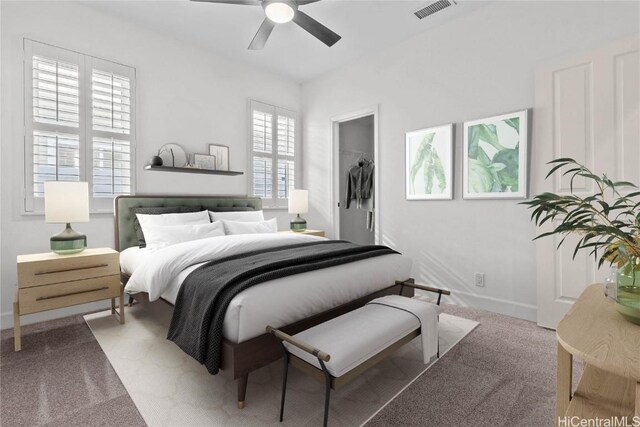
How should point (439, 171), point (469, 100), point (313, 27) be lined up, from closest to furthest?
point (313, 27) → point (469, 100) → point (439, 171)

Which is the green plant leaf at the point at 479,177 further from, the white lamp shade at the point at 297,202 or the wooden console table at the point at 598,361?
the white lamp shade at the point at 297,202

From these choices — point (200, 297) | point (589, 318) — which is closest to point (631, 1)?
point (589, 318)

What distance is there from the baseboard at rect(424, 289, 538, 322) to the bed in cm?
102

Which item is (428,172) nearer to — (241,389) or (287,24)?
(287,24)

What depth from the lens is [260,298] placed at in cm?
166

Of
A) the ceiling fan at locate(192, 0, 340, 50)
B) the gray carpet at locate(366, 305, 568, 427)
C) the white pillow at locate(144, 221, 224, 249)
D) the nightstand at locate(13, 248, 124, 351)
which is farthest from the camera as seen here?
the white pillow at locate(144, 221, 224, 249)

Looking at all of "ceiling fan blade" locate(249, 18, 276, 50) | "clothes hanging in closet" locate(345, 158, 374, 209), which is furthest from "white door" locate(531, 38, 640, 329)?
"clothes hanging in closet" locate(345, 158, 374, 209)

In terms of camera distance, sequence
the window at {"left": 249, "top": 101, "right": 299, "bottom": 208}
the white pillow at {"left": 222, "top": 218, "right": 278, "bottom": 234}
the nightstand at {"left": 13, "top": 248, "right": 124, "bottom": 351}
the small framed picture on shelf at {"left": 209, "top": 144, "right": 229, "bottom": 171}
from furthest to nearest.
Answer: the window at {"left": 249, "top": 101, "right": 299, "bottom": 208}, the small framed picture on shelf at {"left": 209, "top": 144, "right": 229, "bottom": 171}, the white pillow at {"left": 222, "top": 218, "right": 278, "bottom": 234}, the nightstand at {"left": 13, "top": 248, "right": 124, "bottom": 351}

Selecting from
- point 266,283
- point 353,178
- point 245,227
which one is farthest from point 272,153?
point 266,283

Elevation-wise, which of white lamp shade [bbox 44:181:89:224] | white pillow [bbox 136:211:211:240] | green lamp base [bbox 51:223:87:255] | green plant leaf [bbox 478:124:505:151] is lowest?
green lamp base [bbox 51:223:87:255]

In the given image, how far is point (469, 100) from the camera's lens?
329 centimetres

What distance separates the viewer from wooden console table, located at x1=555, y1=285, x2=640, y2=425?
35.6 inches

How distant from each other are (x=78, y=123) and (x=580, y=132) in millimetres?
4551

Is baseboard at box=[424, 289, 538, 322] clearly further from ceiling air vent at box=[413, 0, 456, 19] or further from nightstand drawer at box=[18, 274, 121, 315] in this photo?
nightstand drawer at box=[18, 274, 121, 315]
